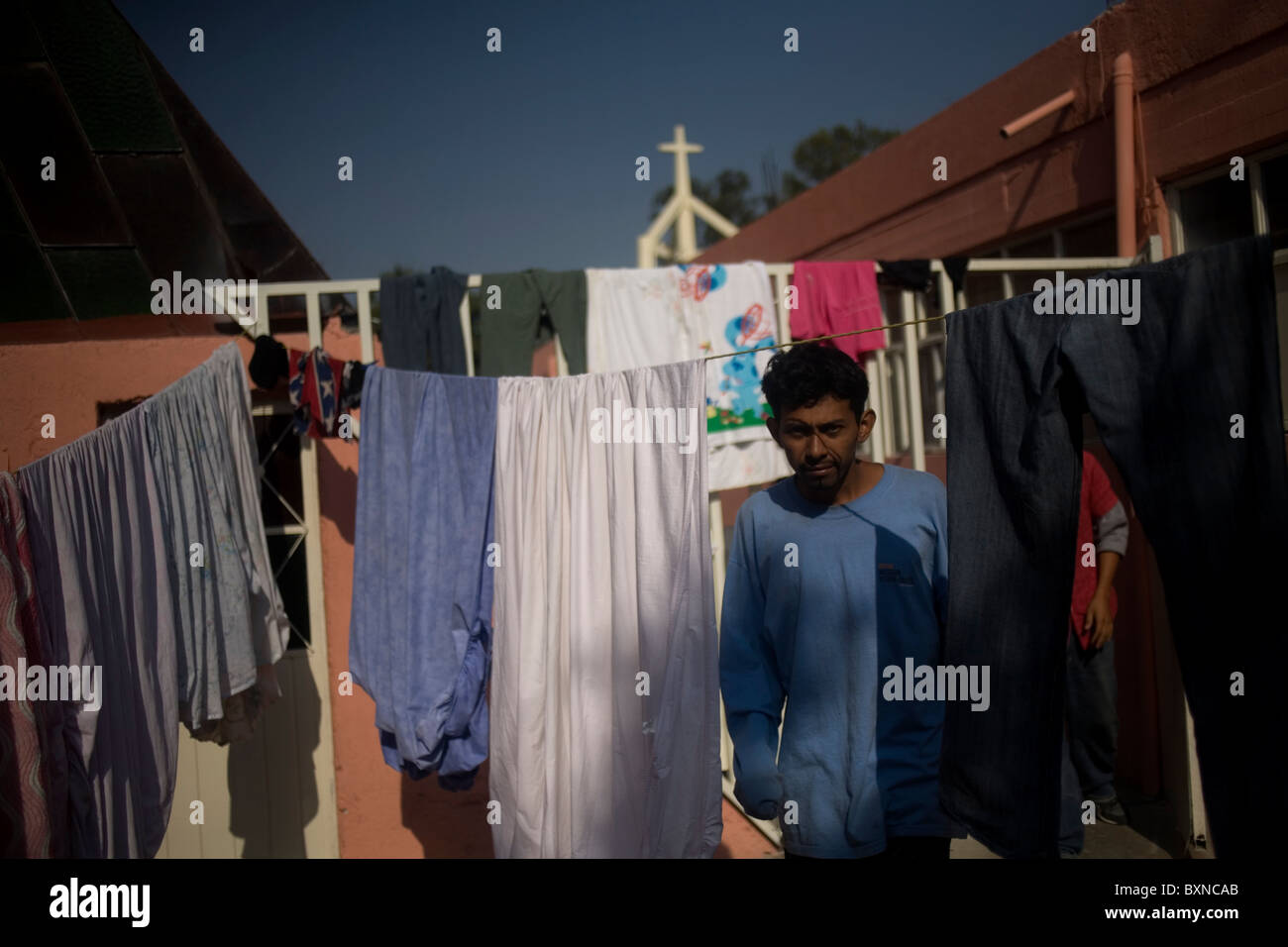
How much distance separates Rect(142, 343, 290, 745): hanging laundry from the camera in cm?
275

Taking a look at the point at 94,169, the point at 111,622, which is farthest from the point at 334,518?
the point at 94,169

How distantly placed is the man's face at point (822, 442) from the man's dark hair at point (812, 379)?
0.07 feet

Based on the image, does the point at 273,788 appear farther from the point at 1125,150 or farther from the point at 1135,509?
the point at 1125,150

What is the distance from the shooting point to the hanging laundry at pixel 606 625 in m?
2.79

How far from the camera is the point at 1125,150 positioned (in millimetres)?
4121

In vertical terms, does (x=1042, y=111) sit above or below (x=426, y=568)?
above

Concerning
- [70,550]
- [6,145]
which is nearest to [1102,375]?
[70,550]

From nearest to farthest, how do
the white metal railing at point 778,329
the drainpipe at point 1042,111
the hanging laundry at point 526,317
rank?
1. the white metal railing at point 778,329
2. the hanging laundry at point 526,317
3. the drainpipe at point 1042,111

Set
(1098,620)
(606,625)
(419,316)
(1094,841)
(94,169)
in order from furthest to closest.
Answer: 1. (94,169)
2. (1094,841)
3. (1098,620)
4. (419,316)
5. (606,625)

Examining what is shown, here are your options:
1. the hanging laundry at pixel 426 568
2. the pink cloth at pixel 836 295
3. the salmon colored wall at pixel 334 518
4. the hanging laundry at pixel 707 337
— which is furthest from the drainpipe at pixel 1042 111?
the salmon colored wall at pixel 334 518

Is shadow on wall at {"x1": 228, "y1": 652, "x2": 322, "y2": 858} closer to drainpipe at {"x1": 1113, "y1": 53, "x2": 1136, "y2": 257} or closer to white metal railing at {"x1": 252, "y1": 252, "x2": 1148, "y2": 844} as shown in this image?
white metal railing at {"x1": 252, "y1": 252, "x2": 1148, "y2": 844}

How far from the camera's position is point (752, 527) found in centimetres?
232

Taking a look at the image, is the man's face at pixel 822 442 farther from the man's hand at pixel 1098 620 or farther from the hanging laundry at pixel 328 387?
the man's hand at pixel 1098 620

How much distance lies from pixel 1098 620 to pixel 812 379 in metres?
2.45
